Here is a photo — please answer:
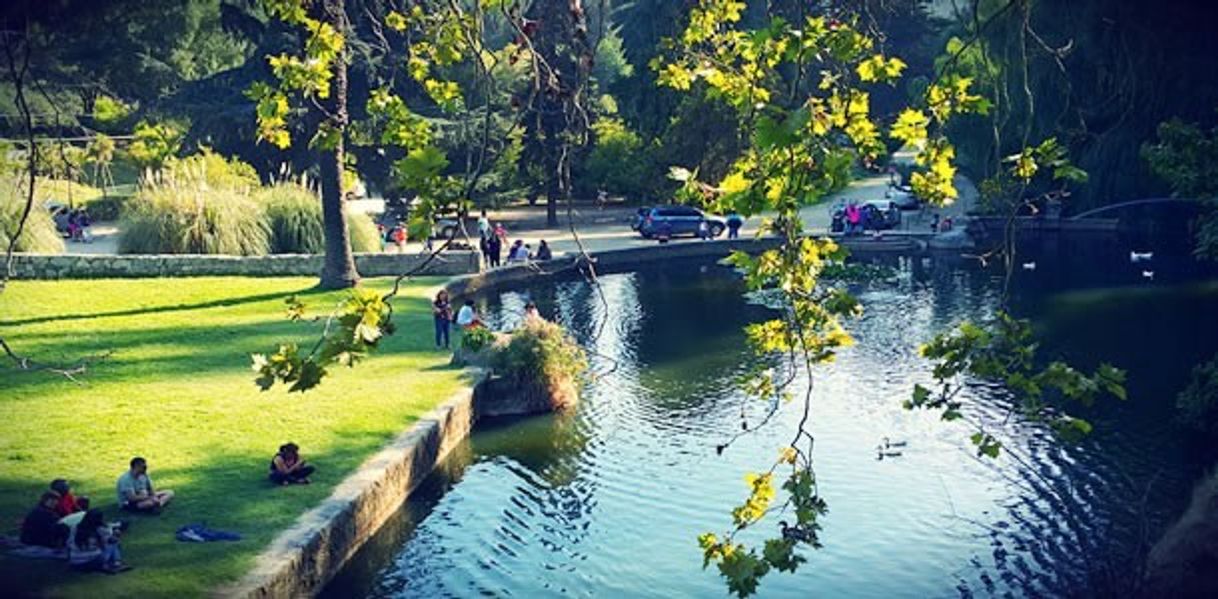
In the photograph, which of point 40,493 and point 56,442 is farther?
point 56,442

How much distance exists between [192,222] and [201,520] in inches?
859

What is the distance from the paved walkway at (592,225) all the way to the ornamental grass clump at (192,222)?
6.89ft

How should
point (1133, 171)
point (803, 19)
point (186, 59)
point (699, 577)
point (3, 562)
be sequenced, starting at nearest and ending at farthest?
1. point (803, 19)
2. point (3, 562)
3. point (699, 577)
4. point (1133, 171)
5. point (186, 59)

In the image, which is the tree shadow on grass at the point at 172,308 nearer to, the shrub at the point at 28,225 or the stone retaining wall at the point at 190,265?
the stone retaining wall at the point at 190,265

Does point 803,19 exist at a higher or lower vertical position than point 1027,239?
higher

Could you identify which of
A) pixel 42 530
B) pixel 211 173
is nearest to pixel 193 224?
pixel 211 173

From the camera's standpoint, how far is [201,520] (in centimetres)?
1404

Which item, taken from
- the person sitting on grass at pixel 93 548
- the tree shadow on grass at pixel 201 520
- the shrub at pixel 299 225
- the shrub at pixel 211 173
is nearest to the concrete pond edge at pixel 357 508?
the tree shadow on grass at pixel 201 520

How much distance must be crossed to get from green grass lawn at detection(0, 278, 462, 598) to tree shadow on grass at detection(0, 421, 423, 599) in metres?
0.02

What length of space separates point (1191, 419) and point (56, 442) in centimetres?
1735

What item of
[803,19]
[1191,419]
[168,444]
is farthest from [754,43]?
[1191,419]

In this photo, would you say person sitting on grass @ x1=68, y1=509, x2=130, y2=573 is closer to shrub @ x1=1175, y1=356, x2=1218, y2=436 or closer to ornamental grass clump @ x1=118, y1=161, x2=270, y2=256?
shrub @ x1=1175, y1=356, x2=1218, y2=436

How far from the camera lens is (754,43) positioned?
5.98 meters

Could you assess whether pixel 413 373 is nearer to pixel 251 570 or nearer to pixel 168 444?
pixel 168 444
